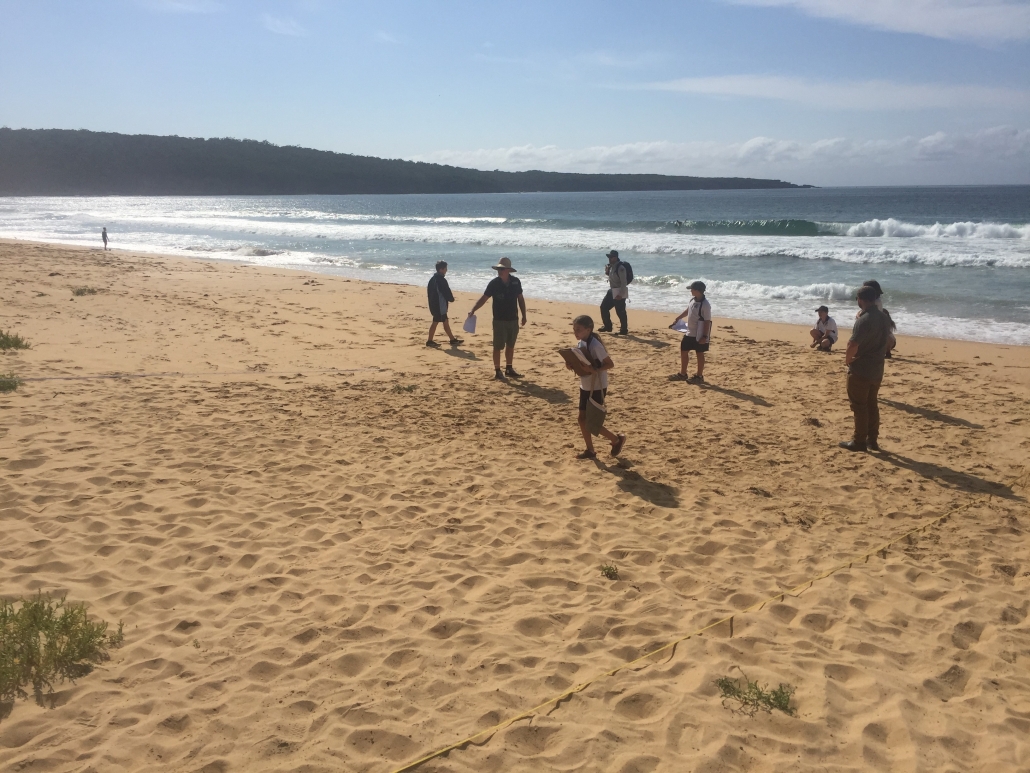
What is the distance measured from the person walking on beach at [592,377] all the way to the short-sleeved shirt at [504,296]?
123 inches

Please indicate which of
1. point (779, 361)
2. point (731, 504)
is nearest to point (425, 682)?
point (731, 504)

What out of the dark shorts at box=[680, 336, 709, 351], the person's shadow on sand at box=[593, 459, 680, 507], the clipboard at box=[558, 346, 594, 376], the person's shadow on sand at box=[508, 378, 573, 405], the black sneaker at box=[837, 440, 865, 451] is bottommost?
the person's shadow on sand at box=[593, 459, 680, 507]

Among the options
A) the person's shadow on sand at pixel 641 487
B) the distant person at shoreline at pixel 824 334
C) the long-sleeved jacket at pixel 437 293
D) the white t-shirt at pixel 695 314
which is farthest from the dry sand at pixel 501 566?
the long-sleeved jacket at pixel 437 293

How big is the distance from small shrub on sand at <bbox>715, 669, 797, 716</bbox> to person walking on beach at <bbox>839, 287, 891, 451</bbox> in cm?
423

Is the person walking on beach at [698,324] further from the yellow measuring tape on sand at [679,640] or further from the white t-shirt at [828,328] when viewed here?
the yellow measuring tape on sand at [679,640]

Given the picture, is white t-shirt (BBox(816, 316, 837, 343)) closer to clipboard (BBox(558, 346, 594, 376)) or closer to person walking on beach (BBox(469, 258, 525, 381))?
person walking on beach (BBox(469, 258, 525, 381))

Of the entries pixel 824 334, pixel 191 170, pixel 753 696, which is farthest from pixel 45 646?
pixel 191 170

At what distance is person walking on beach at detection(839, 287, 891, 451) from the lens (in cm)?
705

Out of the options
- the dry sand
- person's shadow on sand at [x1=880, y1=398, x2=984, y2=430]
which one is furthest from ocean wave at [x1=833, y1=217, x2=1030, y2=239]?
person's shadow on sand at [x1=880, y1=398, x2=984, y2=430]

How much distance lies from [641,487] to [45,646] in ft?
14.4

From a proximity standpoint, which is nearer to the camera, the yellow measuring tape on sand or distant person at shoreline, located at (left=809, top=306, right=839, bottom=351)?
the yellow measuring tape on sand

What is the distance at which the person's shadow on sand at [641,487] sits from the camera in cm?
620

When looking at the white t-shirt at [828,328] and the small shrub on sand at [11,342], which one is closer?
the small shrub on sand at [11,342]

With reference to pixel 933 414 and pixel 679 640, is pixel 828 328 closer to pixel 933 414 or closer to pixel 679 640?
pixel 933 414
